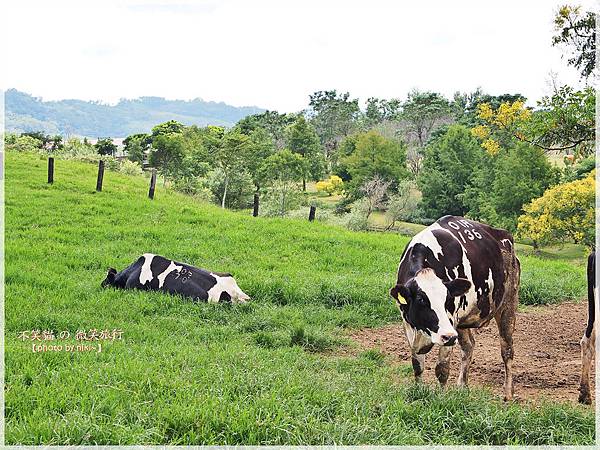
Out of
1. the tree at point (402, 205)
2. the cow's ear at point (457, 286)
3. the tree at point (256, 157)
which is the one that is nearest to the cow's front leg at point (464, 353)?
the cow's ear at point (457, 286)

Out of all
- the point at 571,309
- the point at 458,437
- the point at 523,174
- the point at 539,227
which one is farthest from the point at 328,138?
the point at 458,437

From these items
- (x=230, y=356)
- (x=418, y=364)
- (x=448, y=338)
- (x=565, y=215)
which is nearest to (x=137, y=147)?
(x=565, y=215)

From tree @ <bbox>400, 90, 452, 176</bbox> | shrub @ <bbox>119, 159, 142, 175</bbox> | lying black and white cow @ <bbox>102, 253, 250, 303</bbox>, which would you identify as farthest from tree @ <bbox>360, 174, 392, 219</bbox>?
lying black and white cow @ <bbox>102, 253, 250, 303</bbox>

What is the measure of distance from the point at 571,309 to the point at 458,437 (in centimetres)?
706

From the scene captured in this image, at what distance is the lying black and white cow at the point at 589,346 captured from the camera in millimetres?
5504

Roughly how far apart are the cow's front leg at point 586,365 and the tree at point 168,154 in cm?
4635

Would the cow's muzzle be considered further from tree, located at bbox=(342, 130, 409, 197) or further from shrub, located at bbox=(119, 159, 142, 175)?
tree, located at bbox=(342, 130, 409, 197)

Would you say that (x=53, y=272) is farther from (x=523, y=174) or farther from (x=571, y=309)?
(x=523, y=174)

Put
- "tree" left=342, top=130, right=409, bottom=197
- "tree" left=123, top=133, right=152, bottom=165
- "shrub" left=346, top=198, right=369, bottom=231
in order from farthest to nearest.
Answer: "tree" left=123, top=133, right=152, bottom=165
"tree" left=342, top=130, right=409, bottom=197
"shrub" left=346, top=198, right=369, bottom=231

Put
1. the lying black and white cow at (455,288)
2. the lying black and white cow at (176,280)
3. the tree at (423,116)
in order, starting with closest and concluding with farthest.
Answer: the lying black and white cow at (455,288), the lying black and white cow at (176,280), the tree at (423,116)

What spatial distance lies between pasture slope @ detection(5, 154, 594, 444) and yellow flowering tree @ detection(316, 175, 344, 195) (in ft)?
147

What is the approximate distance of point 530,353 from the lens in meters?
7.59

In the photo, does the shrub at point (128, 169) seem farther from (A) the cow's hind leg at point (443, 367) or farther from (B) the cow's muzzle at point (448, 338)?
(B) the cow's muzzle at point (448, 338)

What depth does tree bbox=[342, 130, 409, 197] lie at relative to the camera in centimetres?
5669
